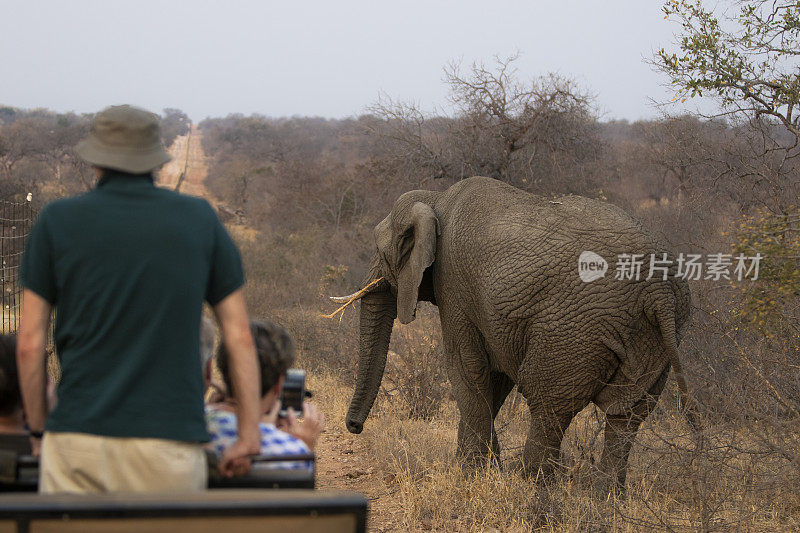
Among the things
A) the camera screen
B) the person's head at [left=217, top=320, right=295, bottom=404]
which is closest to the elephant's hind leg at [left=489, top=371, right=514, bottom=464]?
the camera screen

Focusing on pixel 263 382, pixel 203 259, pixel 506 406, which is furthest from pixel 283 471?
pixel 506 406

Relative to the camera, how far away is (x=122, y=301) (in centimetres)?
242

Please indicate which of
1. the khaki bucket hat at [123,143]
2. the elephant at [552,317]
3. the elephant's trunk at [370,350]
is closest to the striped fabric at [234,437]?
the khaki bucket hat at [123,143]

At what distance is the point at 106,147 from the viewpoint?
255 cm

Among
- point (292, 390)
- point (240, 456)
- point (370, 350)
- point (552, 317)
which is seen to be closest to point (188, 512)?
point (240, 456)

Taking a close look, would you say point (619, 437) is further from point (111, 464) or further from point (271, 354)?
point (111, 464)

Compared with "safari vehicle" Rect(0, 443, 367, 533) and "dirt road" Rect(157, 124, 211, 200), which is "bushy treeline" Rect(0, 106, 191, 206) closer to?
"dirt road" Rect(157, 124, 211, 200)

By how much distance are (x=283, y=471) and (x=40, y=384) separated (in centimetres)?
80

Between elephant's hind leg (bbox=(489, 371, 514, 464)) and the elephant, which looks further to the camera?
elephant's hind leg (bbox=(489, 371, 514, 464))

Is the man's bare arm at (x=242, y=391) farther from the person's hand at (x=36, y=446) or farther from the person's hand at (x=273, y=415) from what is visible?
the person's hand at (x=36, y=446)

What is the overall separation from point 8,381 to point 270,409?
2.84 feet

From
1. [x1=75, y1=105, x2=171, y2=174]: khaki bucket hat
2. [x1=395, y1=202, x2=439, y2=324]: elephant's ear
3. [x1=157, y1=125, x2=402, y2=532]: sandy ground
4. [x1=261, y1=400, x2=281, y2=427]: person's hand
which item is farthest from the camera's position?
[x1=395, y1=202, x2=439, y2=324]: elephant's ear

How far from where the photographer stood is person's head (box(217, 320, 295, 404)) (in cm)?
281

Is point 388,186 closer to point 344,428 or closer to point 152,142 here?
point 344,428
